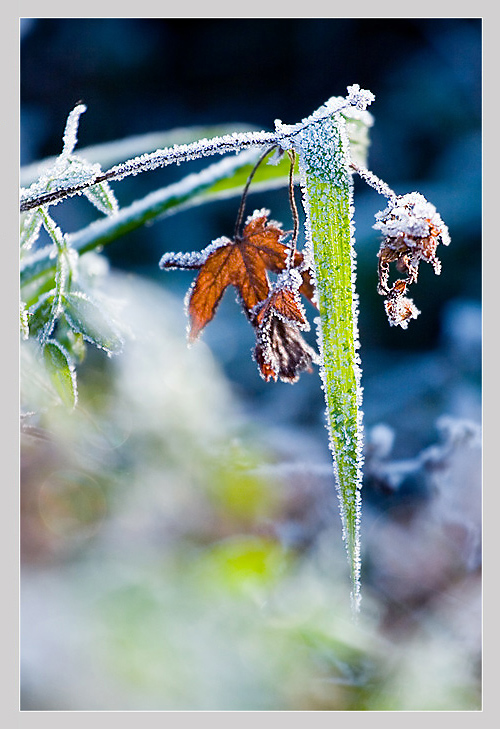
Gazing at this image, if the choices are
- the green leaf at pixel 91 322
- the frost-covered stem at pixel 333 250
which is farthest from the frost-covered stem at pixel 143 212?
the frost-covered stem at pixel 333 250

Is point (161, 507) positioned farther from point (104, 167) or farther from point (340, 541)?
point (104, 167)

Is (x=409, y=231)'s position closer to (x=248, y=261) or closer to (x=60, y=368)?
(x=248, y=261)

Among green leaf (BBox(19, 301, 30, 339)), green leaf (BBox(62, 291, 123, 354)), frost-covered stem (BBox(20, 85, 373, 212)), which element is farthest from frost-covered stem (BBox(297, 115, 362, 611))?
green leaf (BBox(19, 301, 30, 339))

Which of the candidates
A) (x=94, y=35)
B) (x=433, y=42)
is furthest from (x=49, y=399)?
(x=433, y=42)

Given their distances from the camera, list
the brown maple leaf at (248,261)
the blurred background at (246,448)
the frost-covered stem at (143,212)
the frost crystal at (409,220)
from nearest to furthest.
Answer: the frost crystal at (409,220), the brown maple leaf at (248,261), the frost-covered stem at (143,212), the blurred background at (246,448)

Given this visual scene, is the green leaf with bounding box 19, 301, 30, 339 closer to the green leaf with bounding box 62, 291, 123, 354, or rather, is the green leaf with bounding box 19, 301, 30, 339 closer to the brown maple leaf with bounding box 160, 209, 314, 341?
the green leaf with bounding box 62, 291, 123, 354

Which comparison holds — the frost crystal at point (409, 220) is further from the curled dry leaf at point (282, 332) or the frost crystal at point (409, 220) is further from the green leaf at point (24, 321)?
the green leaf at point (24, 321)

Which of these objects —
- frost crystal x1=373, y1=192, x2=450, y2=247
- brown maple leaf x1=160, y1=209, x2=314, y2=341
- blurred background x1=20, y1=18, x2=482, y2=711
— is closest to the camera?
frost crystal x1=373, y1=192, x2=450, y2=247
